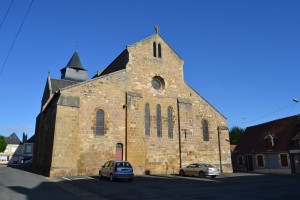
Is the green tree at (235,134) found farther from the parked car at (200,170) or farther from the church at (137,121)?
the parked car at (200,170)

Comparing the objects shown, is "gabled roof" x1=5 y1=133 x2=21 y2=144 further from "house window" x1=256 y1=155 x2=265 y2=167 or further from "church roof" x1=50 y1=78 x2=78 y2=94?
"house window" x1=256 y1=155 x2=265 y2=167

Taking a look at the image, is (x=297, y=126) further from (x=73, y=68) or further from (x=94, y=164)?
(x=73, y=68)

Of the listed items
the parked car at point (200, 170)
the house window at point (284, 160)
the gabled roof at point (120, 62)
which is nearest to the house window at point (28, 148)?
the gabled roof at point (120, 62)

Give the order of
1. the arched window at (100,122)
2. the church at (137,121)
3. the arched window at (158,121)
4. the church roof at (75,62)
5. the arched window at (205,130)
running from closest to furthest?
the church at (137,121)
the arched window at (100,122)
the arched window at (158,121)
the arched window at (205,130)
the church roof at (75,62)

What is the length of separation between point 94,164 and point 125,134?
140 inches

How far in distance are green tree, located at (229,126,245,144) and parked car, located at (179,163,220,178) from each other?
107 ft

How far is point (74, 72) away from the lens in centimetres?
4147

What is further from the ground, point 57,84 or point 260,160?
point 57,84

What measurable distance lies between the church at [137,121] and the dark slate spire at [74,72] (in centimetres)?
1443

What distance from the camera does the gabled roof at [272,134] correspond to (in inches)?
1175

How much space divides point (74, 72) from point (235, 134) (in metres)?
33.6

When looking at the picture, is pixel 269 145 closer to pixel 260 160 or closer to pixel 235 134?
pixel 260 160

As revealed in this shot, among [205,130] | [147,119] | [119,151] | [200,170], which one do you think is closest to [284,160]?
[205,130]

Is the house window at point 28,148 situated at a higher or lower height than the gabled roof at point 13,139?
lower
